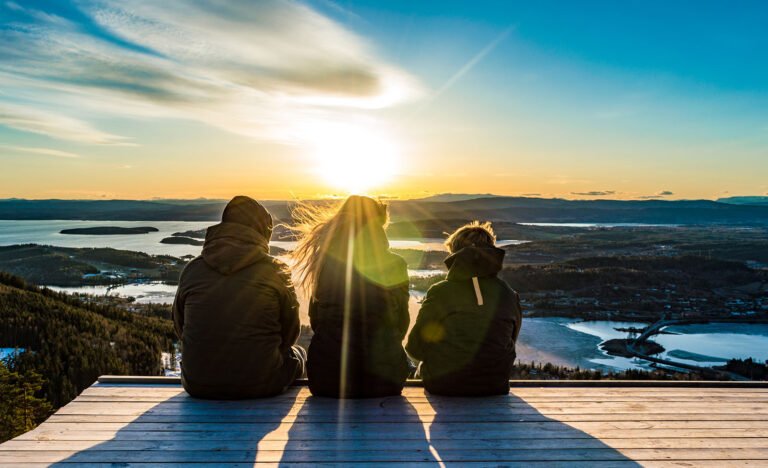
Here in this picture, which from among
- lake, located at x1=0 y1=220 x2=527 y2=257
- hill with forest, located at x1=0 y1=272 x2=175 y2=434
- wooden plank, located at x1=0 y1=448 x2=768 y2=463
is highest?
wooden plank, located at x1=0 y1=448 x2=768 y2=463

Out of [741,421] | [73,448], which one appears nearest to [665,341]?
[741,421]

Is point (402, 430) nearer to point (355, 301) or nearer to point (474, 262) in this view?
point (355, 301)

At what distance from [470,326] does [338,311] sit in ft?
3.75

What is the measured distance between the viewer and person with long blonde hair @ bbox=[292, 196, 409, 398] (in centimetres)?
482

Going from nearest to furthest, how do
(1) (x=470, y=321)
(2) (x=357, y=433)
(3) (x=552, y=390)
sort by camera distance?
(2) (x=357, y=433) < (1) (x=470, y=321) < (3) (x=552, y=390)

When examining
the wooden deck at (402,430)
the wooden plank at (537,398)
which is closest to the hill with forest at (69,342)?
the wooden plank at (537,398)

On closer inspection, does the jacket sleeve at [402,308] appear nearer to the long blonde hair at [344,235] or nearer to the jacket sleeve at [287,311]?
the long blonde hair at [344,235]

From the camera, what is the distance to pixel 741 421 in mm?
4758

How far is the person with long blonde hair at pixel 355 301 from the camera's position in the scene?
15.8 ft

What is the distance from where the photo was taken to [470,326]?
4.91 meters

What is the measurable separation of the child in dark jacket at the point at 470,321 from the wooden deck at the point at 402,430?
0.22 metres

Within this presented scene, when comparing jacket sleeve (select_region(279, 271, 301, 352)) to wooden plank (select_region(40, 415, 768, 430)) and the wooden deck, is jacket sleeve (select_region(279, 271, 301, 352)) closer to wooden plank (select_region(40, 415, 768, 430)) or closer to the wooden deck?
the wooden deck

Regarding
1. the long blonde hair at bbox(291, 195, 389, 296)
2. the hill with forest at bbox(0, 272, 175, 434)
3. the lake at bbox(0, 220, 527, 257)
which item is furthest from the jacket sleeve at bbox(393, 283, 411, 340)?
the lake at bbox(0, 220, 527, 257)

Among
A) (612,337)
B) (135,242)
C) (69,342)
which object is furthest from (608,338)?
(135,242)
